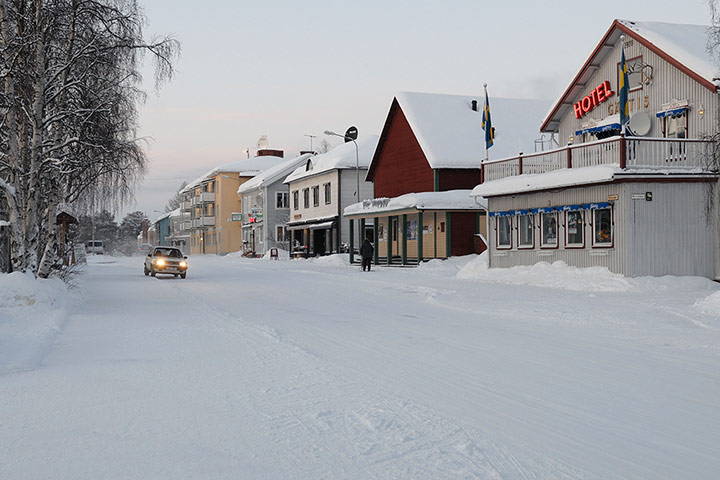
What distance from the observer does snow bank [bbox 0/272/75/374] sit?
10404 millimetres

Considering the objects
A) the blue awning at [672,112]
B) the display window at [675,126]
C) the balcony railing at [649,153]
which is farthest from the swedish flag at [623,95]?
the display window at [675,126]

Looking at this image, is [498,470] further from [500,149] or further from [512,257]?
[500,149]

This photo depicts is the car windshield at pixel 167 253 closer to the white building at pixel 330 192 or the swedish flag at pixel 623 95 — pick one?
the white building at pixel 330 192

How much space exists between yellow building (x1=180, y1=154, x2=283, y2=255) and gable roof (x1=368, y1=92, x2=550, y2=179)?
4447 cm

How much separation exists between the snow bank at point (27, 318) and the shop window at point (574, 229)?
1567cm

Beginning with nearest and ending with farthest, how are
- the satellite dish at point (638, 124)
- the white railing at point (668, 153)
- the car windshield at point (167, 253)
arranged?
the white railing at point (668, 153) → the satellite dish at point (638, 124) → the car windshield at point (167, 253)

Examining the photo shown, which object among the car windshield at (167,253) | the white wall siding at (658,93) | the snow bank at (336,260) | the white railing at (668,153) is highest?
the white wall siding at (658,93)

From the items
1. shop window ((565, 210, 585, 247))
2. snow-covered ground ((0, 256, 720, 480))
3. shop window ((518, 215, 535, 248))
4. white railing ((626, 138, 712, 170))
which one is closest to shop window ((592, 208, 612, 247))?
shop window ((565, 210, 585, 247))

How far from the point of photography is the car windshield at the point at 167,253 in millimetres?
34344

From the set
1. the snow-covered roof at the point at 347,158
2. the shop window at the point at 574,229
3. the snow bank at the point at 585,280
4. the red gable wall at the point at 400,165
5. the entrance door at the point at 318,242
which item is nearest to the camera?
the snow bank at the point at 585,280

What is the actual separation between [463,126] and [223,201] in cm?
5255

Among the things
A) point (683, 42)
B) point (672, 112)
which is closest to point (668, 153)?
point (672, 112)

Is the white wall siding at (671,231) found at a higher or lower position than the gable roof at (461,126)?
lower

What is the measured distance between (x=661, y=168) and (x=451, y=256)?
17055mm
